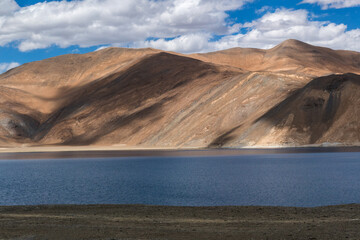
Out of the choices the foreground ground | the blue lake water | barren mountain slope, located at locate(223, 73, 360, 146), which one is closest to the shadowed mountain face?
barren mountain slope, located at locate(223, 73, 360, 146)

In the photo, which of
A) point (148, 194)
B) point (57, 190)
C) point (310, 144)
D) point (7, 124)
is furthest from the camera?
point (7, 124)

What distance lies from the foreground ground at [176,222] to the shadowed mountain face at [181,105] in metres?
75.7

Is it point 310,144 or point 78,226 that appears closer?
point 78,226

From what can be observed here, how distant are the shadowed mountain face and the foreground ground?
75.7m

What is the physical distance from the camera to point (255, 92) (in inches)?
4786

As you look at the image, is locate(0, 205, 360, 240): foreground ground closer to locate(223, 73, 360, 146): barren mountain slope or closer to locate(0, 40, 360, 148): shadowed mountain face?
locate(223, 73, 360, 146): barren mountain slope

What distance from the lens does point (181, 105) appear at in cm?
13812

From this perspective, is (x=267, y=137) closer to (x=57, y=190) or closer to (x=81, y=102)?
(x=57, y=190)

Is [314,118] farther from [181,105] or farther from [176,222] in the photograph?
[176,222]

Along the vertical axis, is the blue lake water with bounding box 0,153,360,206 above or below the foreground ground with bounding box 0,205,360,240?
below

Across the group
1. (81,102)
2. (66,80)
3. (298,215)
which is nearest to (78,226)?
(298,215)

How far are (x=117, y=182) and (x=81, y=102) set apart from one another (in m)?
130

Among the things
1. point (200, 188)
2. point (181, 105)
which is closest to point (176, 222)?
point (200, 188)

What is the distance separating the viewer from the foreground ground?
703 inches
